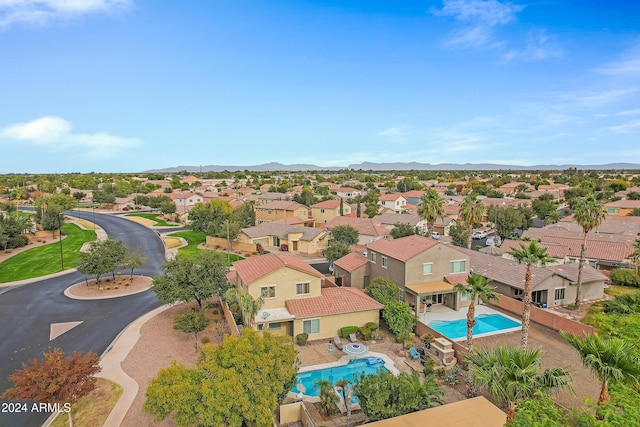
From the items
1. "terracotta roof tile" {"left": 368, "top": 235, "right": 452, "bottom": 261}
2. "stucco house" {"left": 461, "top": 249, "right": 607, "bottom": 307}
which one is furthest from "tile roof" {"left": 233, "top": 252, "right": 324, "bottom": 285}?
"stucco house" {"left": 461, "top": 249, "right": 607, "bottom": 307}

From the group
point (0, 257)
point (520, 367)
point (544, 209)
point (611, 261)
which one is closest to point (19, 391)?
point (520, 367)

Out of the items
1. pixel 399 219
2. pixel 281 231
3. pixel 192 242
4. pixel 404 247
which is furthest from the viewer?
pixel 399 219

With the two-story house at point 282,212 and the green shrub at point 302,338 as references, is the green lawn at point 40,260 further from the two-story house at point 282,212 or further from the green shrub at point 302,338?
the green shrub at point 302,338

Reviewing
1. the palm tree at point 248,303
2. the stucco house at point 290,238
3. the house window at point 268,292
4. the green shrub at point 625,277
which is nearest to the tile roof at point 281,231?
the stucco house at point 290,238

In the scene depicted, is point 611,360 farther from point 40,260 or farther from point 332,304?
point 40,260

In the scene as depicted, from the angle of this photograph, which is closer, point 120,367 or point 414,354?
point 120,367

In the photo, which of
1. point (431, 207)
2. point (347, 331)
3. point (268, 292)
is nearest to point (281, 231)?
point (431, 207)
